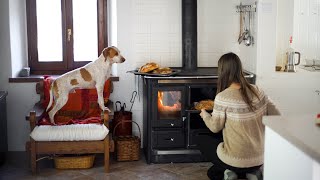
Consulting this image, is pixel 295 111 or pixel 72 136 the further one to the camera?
pixel 295 111

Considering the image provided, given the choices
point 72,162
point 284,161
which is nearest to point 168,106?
point 72,162

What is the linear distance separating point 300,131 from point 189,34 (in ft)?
9.50

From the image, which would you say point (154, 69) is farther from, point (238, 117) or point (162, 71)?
point (238, 117)

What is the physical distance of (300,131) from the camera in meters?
2.16

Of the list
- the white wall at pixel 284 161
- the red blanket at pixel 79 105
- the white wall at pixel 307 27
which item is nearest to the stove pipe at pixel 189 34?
the red blanket at pixel 79 105

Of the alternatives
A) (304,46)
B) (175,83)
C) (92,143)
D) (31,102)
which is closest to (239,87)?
(175,83)

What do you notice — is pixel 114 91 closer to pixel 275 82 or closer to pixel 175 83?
pixel 175 83

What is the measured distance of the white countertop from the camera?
192 centimetres

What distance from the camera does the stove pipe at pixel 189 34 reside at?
4906mm

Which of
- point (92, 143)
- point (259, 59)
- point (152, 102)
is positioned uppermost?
point (259, 59)

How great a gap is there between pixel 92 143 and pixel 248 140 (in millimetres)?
1539

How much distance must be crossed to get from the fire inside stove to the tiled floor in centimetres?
47

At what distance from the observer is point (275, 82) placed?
4.73 metres

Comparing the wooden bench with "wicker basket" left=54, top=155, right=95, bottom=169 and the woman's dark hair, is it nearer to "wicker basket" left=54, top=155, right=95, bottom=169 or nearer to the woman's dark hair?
"wicker basket" left=54, top=155, right=95, bottom=169
